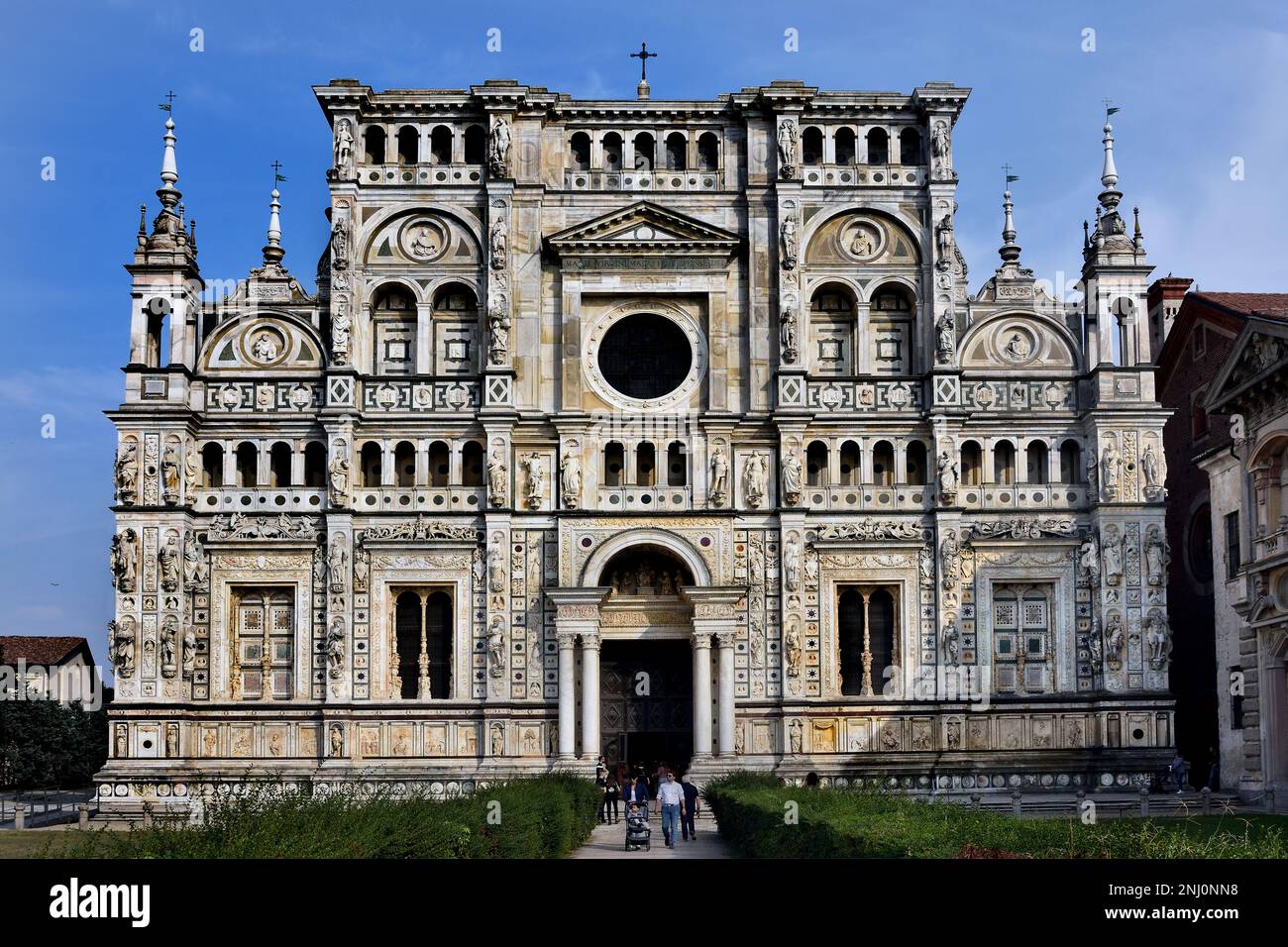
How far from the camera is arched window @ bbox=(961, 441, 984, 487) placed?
50.9 meters

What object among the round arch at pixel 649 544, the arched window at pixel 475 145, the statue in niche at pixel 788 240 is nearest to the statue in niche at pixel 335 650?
the round arch at pixel 649 544

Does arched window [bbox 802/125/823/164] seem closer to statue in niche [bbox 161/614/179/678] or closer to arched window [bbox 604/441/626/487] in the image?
arched window [bbox 604/441/626/487]

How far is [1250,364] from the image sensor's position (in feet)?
139

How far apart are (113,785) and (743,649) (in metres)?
19.4

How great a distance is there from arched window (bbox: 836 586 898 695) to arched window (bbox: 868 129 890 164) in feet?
46.7

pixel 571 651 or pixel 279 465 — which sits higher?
pixel 279 465

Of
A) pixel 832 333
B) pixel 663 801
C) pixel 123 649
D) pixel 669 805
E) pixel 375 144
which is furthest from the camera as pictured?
pixel 375 144

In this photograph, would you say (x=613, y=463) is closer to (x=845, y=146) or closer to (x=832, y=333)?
(x=832, y=333)

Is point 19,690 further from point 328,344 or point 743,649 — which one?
point 743,649

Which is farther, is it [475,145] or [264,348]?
[475,145]

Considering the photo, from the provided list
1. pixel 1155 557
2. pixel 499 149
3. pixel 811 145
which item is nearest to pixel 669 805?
pixel 1155 557

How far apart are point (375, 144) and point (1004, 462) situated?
75.4 feet

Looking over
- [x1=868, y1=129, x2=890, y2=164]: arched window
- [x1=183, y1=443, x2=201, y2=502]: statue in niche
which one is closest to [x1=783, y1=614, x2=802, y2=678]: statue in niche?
[x1=868, y1=129, x2=890, y2=164]: arched window
